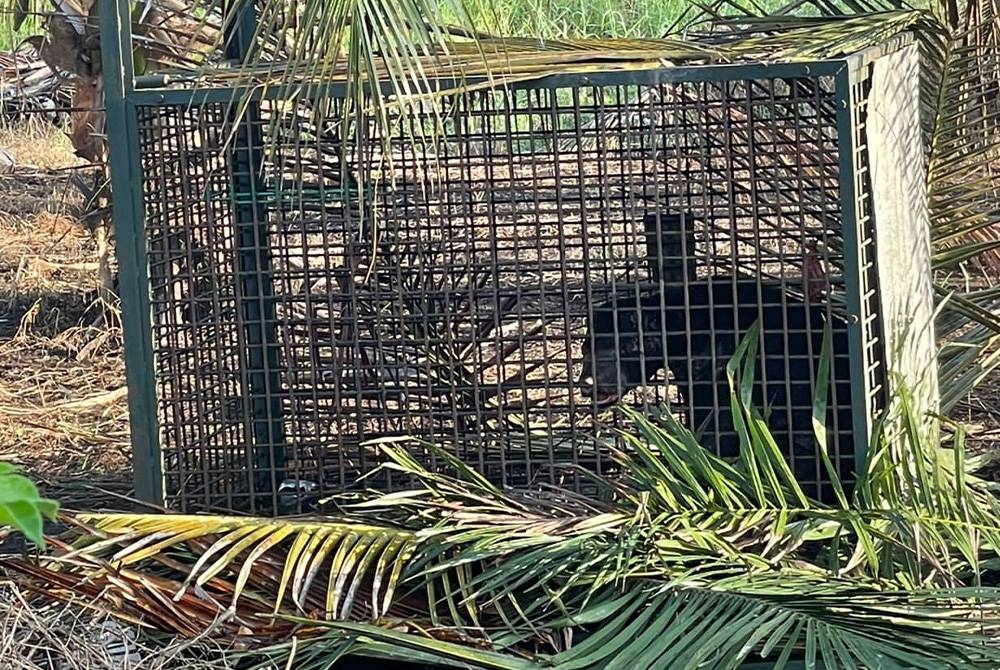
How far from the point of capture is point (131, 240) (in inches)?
154

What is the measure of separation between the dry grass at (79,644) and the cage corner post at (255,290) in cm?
79

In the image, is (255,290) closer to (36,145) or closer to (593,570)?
(593,570)

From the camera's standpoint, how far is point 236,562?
363cm

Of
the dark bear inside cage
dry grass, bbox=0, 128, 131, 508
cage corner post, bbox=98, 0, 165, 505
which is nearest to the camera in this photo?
the dark bear inside cage

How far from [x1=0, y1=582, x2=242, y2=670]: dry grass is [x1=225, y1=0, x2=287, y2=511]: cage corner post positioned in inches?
31.1

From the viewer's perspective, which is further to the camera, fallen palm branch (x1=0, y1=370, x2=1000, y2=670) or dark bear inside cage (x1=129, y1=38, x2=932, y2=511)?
dark bear inside cage (x1=129, y1=38, x2=932, y2=511)

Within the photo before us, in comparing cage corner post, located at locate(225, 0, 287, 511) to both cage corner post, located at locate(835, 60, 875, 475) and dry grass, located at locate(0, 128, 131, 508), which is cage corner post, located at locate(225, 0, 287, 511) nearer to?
dry grass, located at locate(0, 128, 131, 508)

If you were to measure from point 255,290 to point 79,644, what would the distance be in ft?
5.25

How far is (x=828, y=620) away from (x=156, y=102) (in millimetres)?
2132

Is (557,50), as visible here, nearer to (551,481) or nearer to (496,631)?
(551,481)

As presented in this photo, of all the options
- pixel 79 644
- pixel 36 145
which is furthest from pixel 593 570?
pixel 36 145

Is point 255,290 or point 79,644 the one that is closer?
point 79,644

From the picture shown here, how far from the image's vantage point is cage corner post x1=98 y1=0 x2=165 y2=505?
12.7ft

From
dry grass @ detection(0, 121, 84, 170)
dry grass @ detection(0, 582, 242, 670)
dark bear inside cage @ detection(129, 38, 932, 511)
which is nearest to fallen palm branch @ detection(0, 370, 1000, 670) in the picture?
dry grass @ detection(0, 582, 242, 670)
